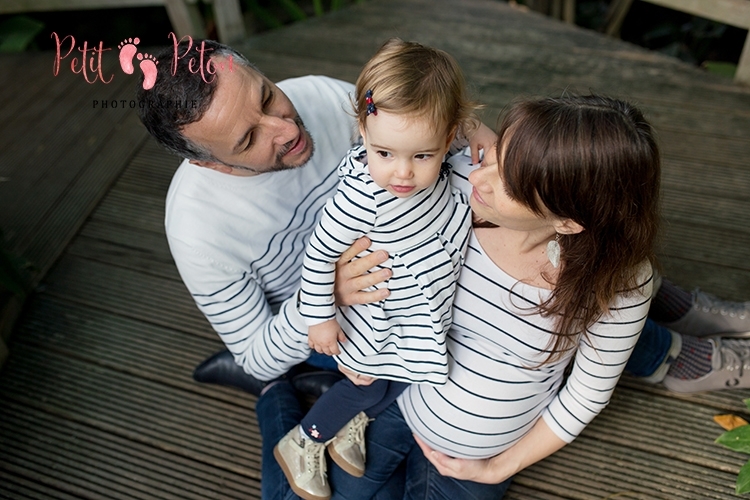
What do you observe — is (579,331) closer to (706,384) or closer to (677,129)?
(706,384)

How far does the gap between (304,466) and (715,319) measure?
3.98ft

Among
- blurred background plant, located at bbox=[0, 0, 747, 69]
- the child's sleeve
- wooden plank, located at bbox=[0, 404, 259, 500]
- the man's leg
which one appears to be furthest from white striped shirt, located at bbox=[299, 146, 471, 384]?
blurred background plant, located at bbox=[0, 0, 747, 69]

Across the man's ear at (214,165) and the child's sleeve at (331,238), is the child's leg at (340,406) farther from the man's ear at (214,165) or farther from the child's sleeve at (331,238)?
the man's ear at (214,165)

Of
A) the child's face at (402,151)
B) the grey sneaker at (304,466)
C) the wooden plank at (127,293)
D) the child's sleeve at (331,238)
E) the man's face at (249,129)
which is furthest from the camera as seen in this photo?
the wooden plank at (127,293)

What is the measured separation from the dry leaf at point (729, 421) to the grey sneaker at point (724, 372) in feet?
0.26

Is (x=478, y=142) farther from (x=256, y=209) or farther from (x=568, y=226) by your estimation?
(x=256, y=209)

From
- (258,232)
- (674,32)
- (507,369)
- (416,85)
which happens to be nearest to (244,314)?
(258,232)

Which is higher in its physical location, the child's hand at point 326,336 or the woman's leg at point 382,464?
the child's hand at point 326,336

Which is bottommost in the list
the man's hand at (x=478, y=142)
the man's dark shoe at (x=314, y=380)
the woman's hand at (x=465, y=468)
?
the man's dark shoe at (x=314, y=380)

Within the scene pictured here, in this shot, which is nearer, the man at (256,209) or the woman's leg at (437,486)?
the man at (256,209)

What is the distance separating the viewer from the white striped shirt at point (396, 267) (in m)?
1.14

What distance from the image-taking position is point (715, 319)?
5.65 feet

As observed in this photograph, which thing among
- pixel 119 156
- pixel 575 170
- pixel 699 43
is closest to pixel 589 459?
pixel 575 170

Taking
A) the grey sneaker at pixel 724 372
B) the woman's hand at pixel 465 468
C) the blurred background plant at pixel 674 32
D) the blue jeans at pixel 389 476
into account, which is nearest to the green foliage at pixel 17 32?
the blue jeans at pixel 389 476
